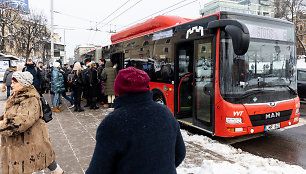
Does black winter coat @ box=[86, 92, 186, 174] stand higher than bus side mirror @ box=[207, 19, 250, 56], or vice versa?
bus side mirror @ box=[207, 19, 250, 56]

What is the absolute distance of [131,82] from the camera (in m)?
1.58

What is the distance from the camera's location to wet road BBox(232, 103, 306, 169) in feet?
15.5

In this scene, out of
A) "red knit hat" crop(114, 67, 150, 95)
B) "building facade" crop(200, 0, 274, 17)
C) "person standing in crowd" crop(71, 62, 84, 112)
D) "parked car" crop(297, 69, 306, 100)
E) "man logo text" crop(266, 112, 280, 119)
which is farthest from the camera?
"building facade" crop(200, 0, 274, 17)

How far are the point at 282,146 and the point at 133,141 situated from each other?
5.14m

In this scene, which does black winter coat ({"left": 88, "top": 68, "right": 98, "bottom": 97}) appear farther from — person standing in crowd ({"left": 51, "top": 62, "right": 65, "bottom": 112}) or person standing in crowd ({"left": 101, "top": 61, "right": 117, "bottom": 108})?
person standing in crowd ({"left": 51, "top": 62, "right": 65, "bottom": 112})

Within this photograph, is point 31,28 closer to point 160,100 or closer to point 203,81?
point 160,100

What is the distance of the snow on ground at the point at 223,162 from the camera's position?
3.73 meters

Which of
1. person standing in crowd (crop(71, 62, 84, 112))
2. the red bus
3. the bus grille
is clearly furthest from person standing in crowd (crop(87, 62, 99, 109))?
the bus grille

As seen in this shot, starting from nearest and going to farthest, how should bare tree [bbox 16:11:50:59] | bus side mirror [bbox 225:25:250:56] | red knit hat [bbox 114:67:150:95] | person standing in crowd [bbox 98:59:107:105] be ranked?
red knit hat [bbox 114:67:150:95]
bus side mirror [bbox 225:25:250:56]
person standing in crowd [bbox 98:59:107:105]
bare tree [bbox 16:11:50:59]

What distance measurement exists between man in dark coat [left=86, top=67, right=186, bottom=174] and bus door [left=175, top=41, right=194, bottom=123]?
188 inches

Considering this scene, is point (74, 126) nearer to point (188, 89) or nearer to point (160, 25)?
point (188, 89)

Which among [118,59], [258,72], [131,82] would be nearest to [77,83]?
[118,59]

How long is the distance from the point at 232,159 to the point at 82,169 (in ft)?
9.17

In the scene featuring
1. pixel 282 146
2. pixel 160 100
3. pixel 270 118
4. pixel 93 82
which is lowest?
pixel 282 146
